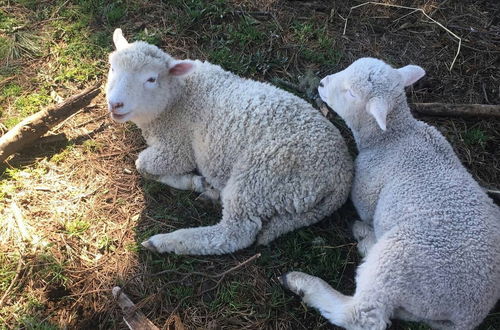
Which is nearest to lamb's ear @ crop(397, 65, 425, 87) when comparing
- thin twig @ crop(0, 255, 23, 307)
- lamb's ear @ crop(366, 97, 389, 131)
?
lamb's ear @ crop(366, 97, 389, 131)

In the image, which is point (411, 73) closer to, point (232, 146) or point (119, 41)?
point (232, 146)

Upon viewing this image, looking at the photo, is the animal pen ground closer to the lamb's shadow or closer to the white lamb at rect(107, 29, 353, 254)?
the lamb's shadow

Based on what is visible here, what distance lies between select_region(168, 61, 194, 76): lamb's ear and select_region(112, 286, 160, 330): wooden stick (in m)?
1.94

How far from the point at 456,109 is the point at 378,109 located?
5.10ft

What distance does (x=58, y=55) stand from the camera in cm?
537

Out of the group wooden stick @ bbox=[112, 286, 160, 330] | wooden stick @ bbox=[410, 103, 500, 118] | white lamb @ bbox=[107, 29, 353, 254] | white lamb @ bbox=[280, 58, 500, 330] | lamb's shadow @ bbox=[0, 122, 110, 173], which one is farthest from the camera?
wooden stick @ bbox=[410, 103, 500, 118]

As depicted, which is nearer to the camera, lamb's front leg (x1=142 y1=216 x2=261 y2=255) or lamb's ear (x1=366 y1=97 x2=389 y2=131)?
lamb's ear (x1=366 y1=97 x2=389 y2=131)

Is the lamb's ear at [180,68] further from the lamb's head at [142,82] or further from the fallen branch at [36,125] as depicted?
the fallen branch at [36,125]

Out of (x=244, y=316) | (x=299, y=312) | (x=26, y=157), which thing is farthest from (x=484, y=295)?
(x=26, y=157)

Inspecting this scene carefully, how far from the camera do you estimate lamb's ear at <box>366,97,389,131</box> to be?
11.9 feet

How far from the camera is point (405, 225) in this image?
338cm

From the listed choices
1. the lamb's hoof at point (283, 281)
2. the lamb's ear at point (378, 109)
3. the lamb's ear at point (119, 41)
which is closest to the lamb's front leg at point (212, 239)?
the lamb's hoof at point (283, 281)

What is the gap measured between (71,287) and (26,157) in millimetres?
1594

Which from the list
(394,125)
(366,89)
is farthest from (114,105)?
(394,125)
